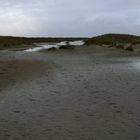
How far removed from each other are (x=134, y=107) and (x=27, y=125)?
8.49ft

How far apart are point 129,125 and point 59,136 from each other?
1345 mm

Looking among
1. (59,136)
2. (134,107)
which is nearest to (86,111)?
(134,107)

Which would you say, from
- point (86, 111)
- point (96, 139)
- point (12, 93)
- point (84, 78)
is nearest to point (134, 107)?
point (86, 111)

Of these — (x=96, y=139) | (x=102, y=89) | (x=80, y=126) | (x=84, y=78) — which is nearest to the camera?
(x=96, y=139)

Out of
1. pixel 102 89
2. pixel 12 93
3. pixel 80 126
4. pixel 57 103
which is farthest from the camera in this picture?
pixel 102 89

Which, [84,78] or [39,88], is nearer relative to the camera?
[39,88]

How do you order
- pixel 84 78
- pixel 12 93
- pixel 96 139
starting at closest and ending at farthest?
1. pixel 96 139
2. pixel 12 93
3. pixel 84 78

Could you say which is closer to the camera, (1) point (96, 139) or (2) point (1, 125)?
(1) point (96, 139)

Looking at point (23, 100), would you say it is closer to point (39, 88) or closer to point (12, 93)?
point (12, 93)

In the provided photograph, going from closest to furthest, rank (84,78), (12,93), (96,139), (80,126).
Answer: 1. (96,139)
2. (80,126)
3. (12,93)
4. (84,78)

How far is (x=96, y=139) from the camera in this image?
5.83 metres

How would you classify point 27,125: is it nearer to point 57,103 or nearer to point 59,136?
point 59,136

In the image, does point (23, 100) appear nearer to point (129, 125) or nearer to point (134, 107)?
point (134, 107)

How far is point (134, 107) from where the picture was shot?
26.8 ft
